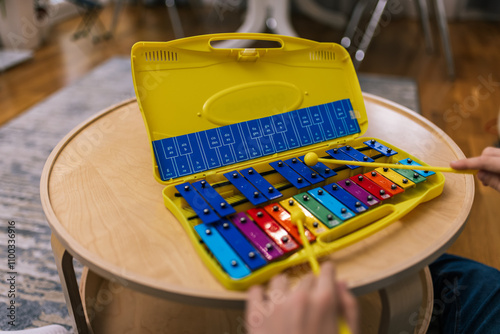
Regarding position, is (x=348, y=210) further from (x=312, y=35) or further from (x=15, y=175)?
(x=312, y=35)

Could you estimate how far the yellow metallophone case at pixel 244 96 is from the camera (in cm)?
76

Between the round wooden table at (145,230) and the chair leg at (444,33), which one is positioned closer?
the round wooden table at (145,230)

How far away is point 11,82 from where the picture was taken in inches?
98.6

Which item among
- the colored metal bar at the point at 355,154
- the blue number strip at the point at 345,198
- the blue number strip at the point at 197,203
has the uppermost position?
the colored metal bar at the point at 355,154

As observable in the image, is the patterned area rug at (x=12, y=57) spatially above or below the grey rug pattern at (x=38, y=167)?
below

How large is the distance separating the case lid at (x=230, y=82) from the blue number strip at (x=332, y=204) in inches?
8.6

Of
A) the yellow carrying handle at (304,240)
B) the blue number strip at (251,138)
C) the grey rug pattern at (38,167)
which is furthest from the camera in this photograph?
the grey rug pattern at (38,167)

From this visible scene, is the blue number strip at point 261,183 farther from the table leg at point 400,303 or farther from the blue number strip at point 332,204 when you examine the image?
the table leg at point 400,303

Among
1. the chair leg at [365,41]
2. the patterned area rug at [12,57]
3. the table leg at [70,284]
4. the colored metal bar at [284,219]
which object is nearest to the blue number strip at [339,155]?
the colored metal bar at [284,219]

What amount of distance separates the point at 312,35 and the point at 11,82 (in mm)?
2287

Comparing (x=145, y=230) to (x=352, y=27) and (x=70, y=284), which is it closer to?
(x=70, y=284)

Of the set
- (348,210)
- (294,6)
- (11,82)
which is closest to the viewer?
(348,210)

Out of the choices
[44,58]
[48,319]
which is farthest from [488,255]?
[44,58]

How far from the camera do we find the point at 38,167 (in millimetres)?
1707
